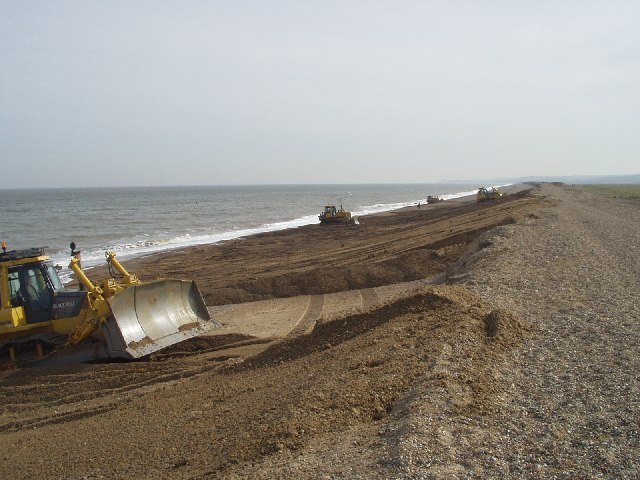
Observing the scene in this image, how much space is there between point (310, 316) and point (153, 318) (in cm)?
460

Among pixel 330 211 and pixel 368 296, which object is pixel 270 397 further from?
pixel 330 211

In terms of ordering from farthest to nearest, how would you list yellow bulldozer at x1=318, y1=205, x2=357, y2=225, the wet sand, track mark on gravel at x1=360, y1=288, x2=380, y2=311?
yellow bulldozer at x1=318, y1=205, x2=357, y2=225
track mark on gravel at x1=360, y1=288, x2=380, y2=311
the wet sand

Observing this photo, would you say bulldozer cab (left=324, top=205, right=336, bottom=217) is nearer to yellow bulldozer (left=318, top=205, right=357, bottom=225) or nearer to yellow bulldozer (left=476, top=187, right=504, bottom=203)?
yellow bulldozer (left=318, top=205, right=357, bottom=225)

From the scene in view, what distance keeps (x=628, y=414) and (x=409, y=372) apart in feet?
7.35

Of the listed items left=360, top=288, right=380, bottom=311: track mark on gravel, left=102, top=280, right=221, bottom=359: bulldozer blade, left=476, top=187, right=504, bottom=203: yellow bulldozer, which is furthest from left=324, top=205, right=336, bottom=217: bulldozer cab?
left=102, top=280, right=221, bottom=359: bulldozer blade

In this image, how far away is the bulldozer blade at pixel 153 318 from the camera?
984 cm

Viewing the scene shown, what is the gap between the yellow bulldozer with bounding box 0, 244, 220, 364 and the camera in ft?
32.5

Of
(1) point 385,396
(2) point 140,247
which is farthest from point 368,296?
(2) point 140,247

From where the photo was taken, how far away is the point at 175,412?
274 inches

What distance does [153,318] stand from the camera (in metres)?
10.7

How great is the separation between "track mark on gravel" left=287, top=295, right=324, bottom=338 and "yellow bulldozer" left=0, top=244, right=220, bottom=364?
9.06 feet

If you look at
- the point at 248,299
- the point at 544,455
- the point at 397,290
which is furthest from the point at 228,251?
the point at 544,455

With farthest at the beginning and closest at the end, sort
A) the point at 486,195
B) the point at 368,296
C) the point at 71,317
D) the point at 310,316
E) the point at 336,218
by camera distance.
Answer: the point at 486,195 → the point at 336,218 → the point at 368,296 → the point at 310,316 → the point at 71,317

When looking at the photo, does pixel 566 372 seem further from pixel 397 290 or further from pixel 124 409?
pixel 397 290
